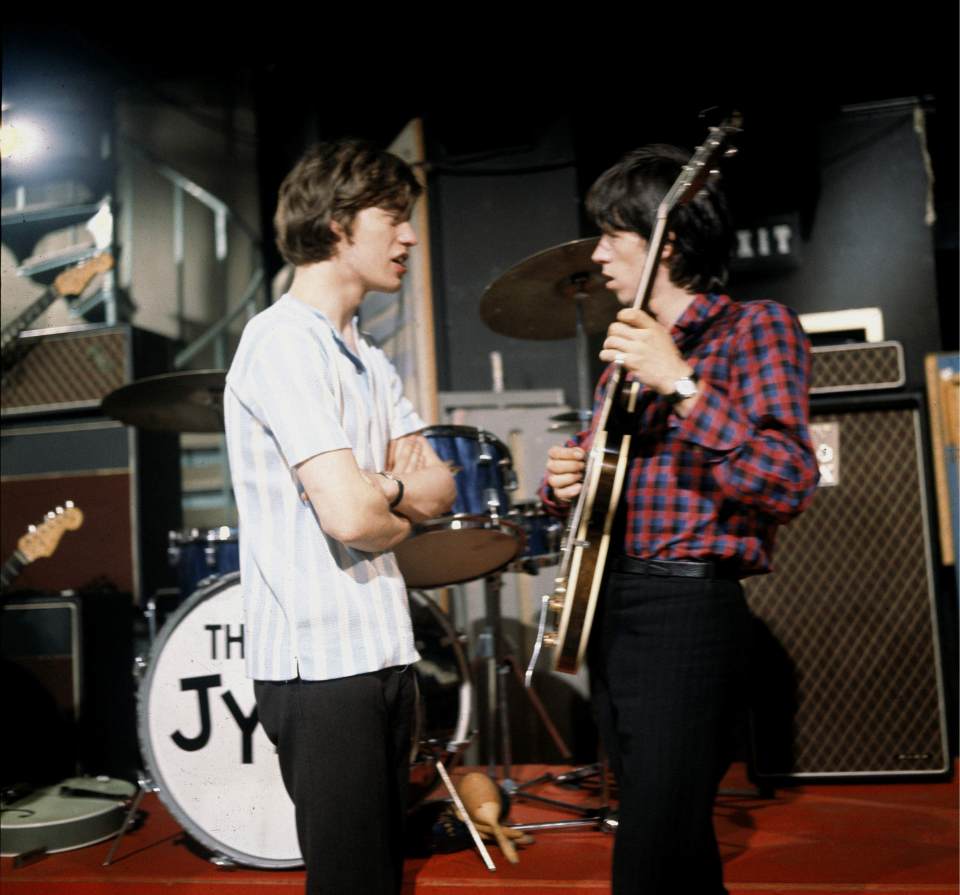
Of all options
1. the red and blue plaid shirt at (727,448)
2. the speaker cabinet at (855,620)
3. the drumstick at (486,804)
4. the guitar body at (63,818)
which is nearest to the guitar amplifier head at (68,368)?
the guitar body at (63,818)

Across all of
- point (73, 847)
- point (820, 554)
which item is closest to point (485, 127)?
point (820, 554)

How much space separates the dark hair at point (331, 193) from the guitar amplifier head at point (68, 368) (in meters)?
2.73

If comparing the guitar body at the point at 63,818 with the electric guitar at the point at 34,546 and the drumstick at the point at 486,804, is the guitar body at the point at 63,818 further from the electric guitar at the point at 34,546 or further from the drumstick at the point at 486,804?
the drumstick at the point at 486,804

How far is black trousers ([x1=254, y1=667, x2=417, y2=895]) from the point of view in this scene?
1457 millimetres

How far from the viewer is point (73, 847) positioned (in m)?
2.98

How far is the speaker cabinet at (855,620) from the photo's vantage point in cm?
319

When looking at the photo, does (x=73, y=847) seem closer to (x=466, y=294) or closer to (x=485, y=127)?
(x=466, y=294)

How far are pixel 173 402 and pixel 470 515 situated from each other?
1.33m

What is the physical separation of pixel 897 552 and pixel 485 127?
2.68m

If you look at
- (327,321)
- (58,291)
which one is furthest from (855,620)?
(58,291)

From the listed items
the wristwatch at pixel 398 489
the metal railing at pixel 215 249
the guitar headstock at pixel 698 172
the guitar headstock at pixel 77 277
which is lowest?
the wristwatch at pixel 398 489

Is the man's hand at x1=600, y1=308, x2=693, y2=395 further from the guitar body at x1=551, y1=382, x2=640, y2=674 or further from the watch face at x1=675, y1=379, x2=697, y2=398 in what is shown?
the guitar body at x1=551, y1=382, x2=640, y2=674

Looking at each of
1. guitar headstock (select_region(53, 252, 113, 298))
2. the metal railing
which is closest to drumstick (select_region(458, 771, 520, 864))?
guitar headstock (select_region(53, 252, 113, 298))

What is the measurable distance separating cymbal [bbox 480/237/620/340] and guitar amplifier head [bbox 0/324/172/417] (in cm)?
195
